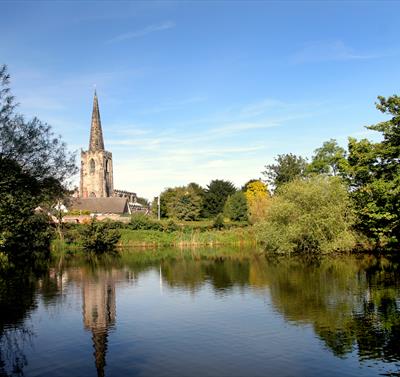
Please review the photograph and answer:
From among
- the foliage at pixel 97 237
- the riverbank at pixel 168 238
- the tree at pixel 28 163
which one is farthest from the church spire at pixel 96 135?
the tree at pixel 28 163

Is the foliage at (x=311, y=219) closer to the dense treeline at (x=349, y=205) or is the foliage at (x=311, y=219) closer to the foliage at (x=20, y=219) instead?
the dense treeline at (x=349, y=205)

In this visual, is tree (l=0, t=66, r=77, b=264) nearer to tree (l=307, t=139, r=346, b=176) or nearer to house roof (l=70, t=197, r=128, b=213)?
tree (l=307, t=139, r=346, b=176)

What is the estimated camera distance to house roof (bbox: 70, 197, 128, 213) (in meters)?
115

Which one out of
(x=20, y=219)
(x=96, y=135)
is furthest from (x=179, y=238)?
(x=96, y=135)

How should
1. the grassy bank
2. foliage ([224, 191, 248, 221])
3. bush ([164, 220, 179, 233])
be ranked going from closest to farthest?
the grassy bank
bush ([164, 220, 179, 233])
foliage ([224, 191, 248, 221])

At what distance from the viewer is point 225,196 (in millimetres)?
116062

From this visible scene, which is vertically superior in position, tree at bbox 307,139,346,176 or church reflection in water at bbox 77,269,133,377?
tree at bbox 307,139,346,176

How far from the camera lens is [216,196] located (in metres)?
116

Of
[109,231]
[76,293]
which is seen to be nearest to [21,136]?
[76,293]

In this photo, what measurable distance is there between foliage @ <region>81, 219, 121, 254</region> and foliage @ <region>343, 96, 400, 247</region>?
1419 inches

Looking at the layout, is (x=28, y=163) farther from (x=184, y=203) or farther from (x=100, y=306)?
(x=184, y=203)

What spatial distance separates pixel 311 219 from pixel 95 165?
87.3 metres

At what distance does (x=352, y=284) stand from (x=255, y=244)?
37.9 metres

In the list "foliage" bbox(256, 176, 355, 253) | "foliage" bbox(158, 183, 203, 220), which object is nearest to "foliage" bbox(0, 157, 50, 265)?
"foliage" bbox(256, 176, 355, 253)
